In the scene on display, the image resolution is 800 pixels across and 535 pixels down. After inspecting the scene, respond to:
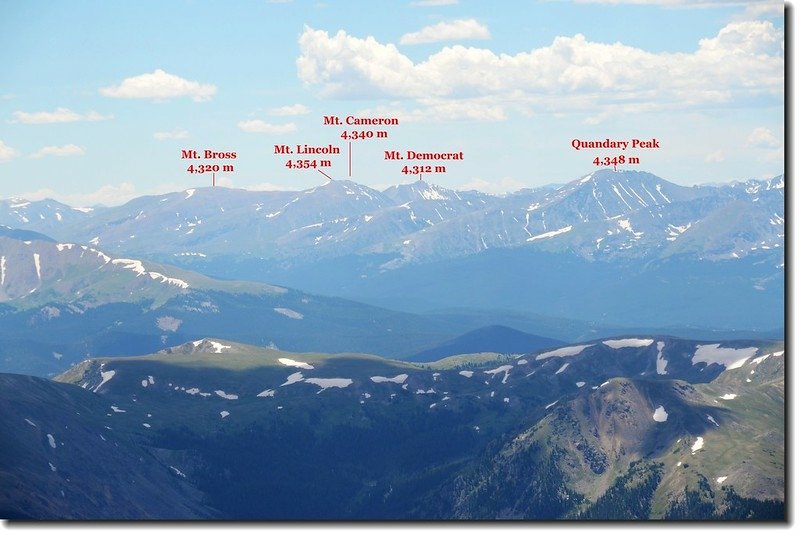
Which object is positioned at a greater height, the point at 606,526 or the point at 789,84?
the point at 789,84

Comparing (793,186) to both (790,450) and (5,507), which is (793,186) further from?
(5,507)

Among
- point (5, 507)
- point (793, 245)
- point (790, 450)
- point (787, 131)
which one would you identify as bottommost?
point (5, 507)

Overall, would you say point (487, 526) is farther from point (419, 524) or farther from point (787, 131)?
point (787, 131)

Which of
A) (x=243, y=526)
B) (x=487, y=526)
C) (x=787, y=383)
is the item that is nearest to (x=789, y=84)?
(x=787, y=383)

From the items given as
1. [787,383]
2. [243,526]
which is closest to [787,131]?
[787,383]

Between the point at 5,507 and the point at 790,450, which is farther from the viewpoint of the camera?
the point at 5,507

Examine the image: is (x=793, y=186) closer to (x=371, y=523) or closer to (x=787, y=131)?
(x=787, y=131)

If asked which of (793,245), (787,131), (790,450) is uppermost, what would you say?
(787,131)

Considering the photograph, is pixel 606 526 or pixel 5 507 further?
pixel 5 507

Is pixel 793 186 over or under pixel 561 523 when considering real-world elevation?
over
